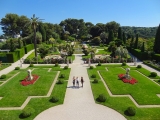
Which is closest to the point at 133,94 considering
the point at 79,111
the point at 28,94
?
the point at 79,111

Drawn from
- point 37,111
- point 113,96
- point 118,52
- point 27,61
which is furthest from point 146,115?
point 27,61

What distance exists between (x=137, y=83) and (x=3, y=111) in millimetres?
17462

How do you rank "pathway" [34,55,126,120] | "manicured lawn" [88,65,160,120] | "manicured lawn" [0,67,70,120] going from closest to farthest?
"pathway" [34,55,126,120]
"manicured lawn" [88,65,160,120]
"manicured lawn" [0,67,70,120]

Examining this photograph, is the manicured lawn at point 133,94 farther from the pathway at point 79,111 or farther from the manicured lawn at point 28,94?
the manicured lawn at point 28,94

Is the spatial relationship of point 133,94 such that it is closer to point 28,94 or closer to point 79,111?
point 79,111

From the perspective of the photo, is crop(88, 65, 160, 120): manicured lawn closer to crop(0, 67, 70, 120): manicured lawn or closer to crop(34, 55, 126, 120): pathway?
crop(34, 55, 126, 120): pathway

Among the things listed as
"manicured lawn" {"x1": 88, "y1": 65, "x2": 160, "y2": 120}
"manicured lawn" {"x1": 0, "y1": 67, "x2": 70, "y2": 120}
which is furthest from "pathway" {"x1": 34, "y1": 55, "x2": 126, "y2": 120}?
"manicured lawn" {"x1": 88, "y1": 65, "x2": 160, "y2": 120}

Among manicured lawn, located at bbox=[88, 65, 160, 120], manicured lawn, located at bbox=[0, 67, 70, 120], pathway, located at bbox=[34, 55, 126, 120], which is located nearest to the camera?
pathway, located at bbox=[34, 55, 126, 120]

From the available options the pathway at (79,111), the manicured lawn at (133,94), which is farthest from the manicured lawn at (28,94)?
the manicured lawn at (133,94)

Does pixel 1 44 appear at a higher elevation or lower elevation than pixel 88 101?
higher

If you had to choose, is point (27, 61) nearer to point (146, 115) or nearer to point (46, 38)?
point (146, 115)

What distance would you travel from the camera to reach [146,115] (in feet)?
47.6

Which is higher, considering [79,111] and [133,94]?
[133,94]

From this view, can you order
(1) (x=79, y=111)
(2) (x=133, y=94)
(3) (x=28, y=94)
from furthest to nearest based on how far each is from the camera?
(3) (x=28, y=94), (2) (x=133, y=94), (1) (x=79, y=111)
